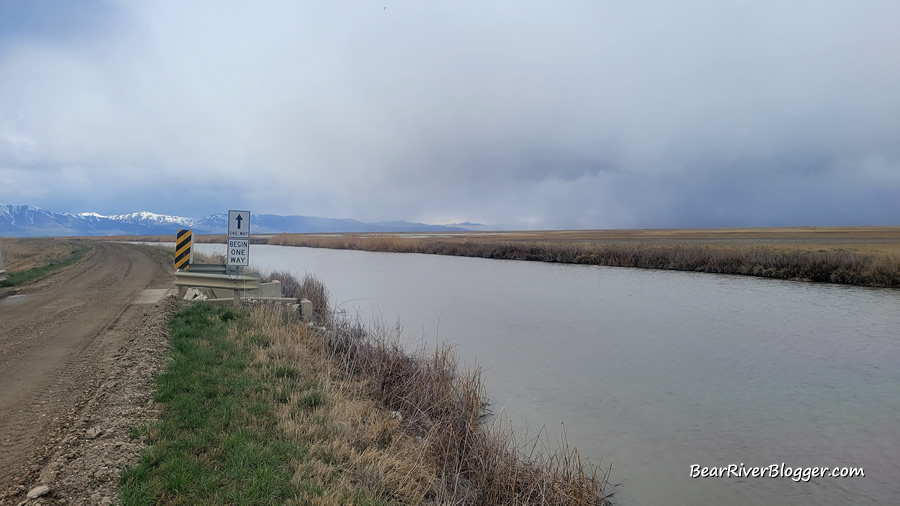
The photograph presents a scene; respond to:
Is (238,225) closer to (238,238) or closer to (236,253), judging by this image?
(238,238)

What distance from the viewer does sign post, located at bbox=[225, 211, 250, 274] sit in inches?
447

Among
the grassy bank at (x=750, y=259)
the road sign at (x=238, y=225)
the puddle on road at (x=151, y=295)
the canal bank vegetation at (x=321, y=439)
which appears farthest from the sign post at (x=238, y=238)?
the grassy bank at (x=750, y=259)

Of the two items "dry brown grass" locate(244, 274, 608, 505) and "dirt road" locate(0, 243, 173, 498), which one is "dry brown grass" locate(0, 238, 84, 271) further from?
"dry brown grass" locate(244, 274, 608, 505)

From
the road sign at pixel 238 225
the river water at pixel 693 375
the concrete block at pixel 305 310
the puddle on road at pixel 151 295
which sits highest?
the road sign at pixel 238 225

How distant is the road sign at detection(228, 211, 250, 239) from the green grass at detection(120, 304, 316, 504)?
4.82 metres

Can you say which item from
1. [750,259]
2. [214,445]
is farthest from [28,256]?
[750,259]

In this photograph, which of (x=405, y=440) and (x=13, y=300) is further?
(x=13, y=300)

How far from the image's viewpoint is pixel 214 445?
4.51 metres

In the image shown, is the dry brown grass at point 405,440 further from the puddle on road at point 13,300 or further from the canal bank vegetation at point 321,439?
the puddle on road at point 13,300

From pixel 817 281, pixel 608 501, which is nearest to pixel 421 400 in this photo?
pixel 608 501

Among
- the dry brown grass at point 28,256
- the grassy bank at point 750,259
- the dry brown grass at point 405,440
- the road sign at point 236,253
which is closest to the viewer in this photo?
the dry brown grass at point 405,440

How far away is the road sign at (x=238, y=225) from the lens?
37.4 feet

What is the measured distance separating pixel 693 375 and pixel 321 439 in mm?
8192

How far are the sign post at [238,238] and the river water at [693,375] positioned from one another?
13.0ft
